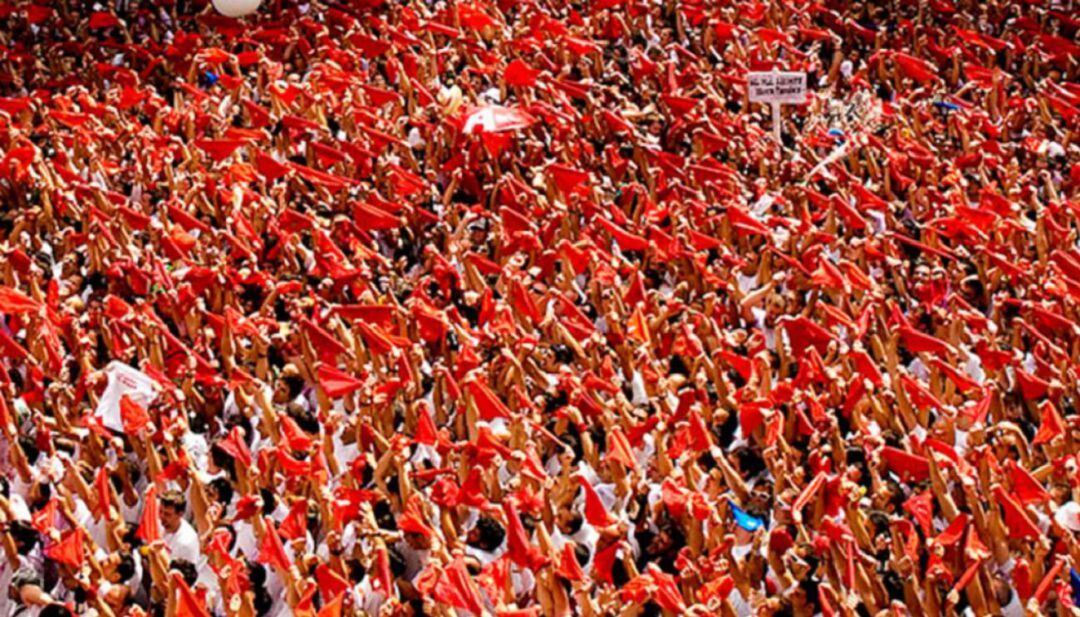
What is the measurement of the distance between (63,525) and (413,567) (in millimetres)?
1562

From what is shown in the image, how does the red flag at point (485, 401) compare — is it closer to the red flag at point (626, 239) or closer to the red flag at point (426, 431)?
the red flag at point (426, 431)

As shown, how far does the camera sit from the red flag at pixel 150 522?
7762mm

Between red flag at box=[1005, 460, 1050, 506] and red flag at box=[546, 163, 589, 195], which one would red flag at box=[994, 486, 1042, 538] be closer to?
red flag at box=[1005, 460, 1050, 506]

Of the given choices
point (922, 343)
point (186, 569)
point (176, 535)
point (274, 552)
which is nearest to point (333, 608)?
point (274, 552)

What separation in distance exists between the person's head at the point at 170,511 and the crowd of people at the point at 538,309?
3cm

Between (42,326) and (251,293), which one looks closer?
(42,326)

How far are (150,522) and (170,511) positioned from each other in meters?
0.21

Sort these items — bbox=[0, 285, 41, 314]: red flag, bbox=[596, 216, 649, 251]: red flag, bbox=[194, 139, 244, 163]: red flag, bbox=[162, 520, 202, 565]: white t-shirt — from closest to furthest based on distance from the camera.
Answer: bbox=[162, 520, 202, 565]: white t-shirt → bbox=[0, 285, 41, 314]: red flag → bbox=[596, 216, 649, 251]: red flag → bbox=[194, 139, 244, 163]: red flag

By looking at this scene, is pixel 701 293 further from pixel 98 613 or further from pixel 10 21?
pixel 10 21

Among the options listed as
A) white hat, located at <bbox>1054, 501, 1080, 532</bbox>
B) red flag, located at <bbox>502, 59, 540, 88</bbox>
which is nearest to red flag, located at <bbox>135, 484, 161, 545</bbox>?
white hat, located at <bbox>1054, 501, 1080, 532</bbox>

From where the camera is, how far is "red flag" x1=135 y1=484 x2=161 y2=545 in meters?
7.76

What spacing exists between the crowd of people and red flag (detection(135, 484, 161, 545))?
17mm

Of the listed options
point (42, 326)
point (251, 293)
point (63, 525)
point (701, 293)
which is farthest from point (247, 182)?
point (63, 525)

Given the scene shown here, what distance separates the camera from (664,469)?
827 cm
